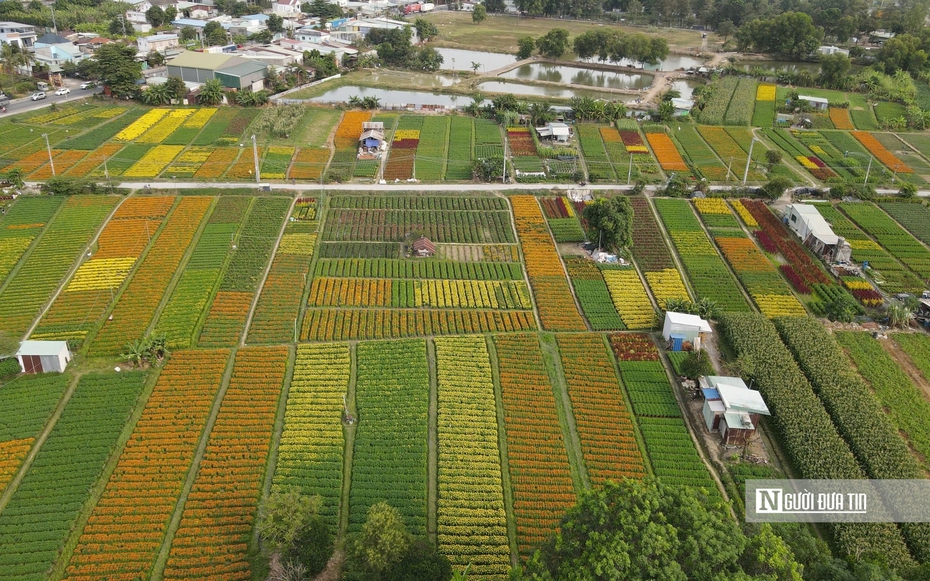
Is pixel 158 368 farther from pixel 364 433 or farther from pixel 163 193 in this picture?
pixel 163 193

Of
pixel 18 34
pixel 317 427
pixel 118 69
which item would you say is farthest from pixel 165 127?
pixel 317 427

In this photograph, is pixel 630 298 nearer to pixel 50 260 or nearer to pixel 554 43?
pixel 50 260

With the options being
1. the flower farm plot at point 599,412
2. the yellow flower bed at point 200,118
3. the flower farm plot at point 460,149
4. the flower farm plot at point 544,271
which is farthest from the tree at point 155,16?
the flower farm plot at point 599,412

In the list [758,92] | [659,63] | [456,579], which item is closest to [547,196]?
[456,579]

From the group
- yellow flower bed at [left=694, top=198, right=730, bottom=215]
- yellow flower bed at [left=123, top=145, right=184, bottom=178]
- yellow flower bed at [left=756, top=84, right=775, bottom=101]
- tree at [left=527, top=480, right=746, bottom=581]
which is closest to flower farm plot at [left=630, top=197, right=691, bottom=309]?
yellow flower bed at [left=694, top=198, right=730, bottom=215]

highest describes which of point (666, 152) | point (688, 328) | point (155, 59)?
point (155, 59)

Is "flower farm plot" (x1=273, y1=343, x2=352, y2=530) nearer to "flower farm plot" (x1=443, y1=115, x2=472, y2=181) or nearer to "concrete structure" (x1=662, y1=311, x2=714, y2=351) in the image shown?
"concrete structure" (x1=662, y1=311, x2=714, y2=351)

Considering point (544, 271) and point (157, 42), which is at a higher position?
point (157, 42)


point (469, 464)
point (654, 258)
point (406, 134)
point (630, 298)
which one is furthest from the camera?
point (406, 134)
